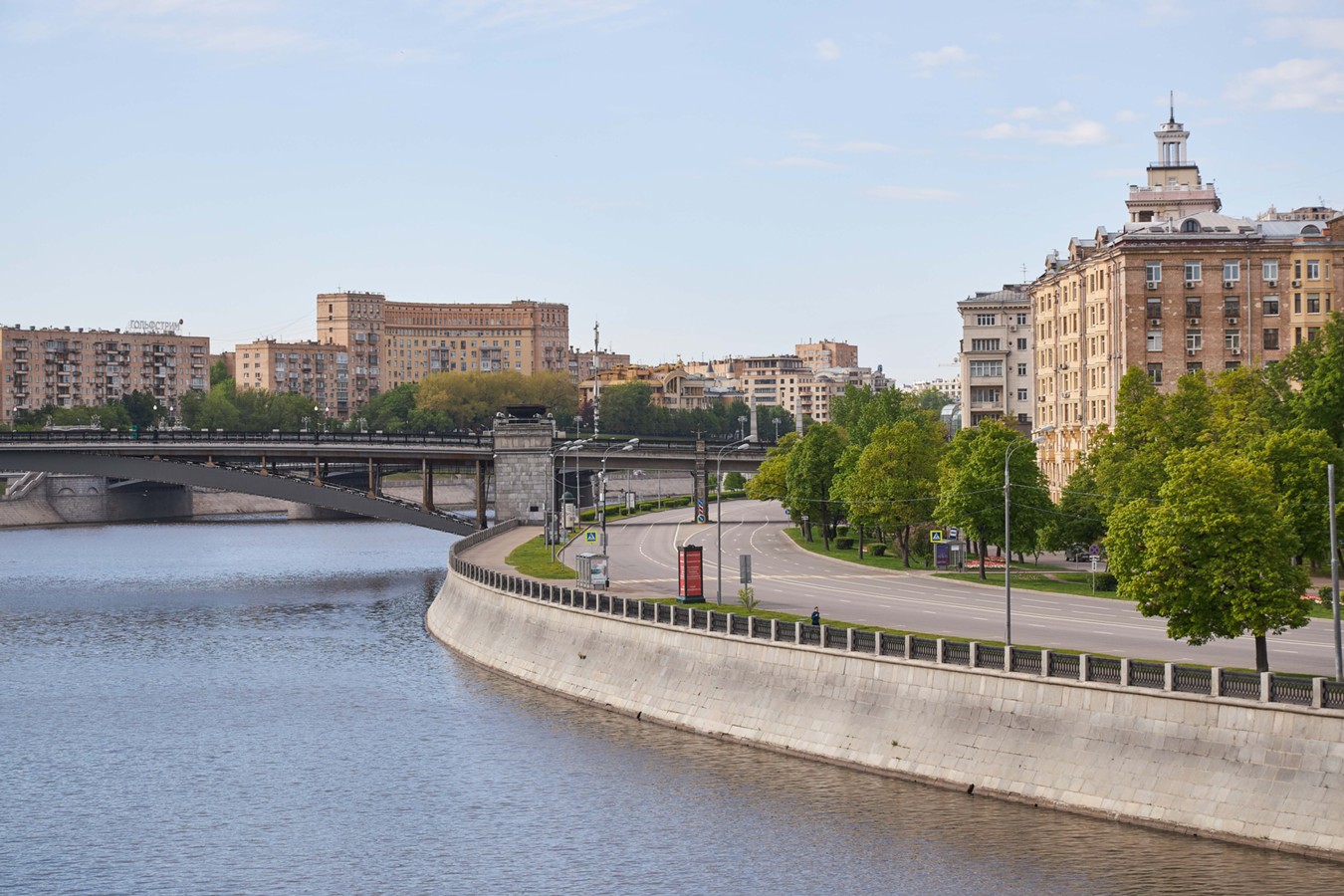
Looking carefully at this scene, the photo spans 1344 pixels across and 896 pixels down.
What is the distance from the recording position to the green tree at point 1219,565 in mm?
44469

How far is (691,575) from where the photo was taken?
67.6m

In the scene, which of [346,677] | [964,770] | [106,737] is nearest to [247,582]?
[346,677]

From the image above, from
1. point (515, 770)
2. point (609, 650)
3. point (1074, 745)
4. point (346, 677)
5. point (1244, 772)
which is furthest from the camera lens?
point (346, 677)

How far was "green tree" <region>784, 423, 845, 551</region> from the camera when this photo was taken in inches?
4363

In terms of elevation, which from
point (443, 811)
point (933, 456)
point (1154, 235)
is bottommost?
point (443, 811)

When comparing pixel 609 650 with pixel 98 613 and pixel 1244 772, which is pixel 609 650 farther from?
pixel 98 613

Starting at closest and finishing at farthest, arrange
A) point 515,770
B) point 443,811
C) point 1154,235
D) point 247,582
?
point 443,811
point 515,770
point 1154,235
point 247,582

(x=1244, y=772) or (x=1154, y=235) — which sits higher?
(x=1154, y=235)

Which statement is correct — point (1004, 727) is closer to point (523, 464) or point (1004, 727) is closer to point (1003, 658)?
point (1003, 658)

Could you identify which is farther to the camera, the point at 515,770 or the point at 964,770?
the point at 515,770

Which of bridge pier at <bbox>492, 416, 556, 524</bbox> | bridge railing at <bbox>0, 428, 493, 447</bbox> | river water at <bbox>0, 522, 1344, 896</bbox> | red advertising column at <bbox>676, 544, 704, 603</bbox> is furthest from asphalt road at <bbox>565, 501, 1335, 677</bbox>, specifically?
bridge railing at <bbox>0, 428, 493, 447</bbox>

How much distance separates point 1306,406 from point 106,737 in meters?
49.2

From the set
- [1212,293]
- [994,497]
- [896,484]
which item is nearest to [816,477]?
[896,484]

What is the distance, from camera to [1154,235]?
9344 centimetres
